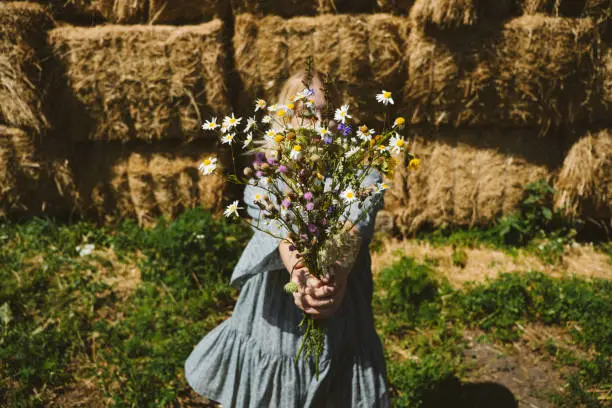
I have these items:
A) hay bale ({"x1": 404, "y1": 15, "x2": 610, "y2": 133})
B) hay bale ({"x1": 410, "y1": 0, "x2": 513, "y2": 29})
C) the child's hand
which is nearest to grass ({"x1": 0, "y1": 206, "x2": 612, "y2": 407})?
hay bale ({"x1": 404, "y1": 15, "x2": 610, "y2": 133})

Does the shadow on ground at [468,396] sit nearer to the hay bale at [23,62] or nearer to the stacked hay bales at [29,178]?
the stacked hay bales at [29,178]

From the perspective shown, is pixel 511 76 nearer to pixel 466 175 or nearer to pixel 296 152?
pixel 466 175

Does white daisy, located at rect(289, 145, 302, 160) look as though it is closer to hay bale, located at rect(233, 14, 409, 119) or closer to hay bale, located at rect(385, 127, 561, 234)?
hay bale, located at rect(233, 14, 409, 119)

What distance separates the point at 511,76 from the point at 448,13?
0.69 meters

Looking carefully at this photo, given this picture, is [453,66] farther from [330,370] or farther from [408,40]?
[330,370]

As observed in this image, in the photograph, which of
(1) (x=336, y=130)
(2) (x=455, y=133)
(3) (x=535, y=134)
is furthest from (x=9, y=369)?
(3) (x=535, y=134)

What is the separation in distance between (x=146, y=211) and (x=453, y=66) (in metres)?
2.66

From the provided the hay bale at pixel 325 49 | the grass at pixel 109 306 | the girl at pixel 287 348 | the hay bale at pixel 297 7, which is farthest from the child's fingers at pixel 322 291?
the hay bale at pixel 297 7

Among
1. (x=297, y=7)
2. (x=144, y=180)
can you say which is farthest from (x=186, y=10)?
(x=144, y=180)

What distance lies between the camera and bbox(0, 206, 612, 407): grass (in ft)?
9.18

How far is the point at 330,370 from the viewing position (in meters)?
1.99

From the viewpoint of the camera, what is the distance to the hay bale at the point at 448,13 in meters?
3.39

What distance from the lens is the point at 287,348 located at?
1993 millimetres

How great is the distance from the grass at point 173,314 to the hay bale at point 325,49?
1.19 meters
